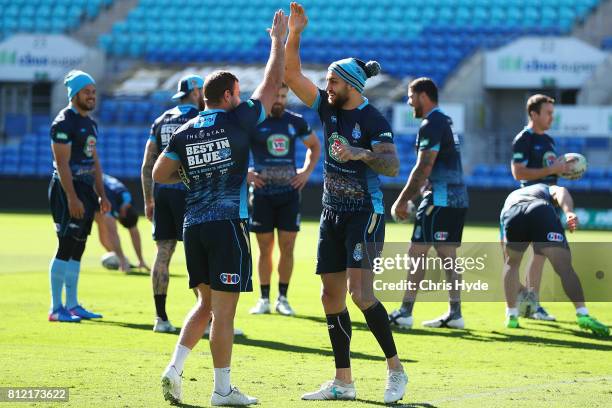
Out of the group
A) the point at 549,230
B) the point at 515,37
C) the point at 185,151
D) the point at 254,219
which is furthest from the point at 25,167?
the point at 185,151

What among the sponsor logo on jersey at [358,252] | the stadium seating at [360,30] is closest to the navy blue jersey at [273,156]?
the sponsor logo on jersey at [358,252]

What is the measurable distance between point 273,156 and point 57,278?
2750 millimetres

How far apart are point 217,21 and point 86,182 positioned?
1031 inches

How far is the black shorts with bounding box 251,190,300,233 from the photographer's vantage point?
12.6 metres

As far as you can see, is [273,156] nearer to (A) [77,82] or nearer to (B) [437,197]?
(B) [437,197]

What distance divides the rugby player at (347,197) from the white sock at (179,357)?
0.96m

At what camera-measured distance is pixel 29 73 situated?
35188 millimetres

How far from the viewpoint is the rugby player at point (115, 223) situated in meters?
16.5

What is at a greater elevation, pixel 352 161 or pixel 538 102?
pixel 538 102

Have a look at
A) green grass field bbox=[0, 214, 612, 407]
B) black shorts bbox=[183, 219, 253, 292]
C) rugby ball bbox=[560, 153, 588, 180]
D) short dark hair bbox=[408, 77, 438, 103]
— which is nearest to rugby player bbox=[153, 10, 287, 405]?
black shorts bbox=[183, 219, 253, 292]

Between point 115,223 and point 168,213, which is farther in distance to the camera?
point 115,223

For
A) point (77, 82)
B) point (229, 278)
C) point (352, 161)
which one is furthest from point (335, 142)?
point (77, 82)

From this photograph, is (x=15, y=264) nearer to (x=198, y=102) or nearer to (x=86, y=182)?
(x=86, y=182)

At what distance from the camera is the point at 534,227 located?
11.2m
